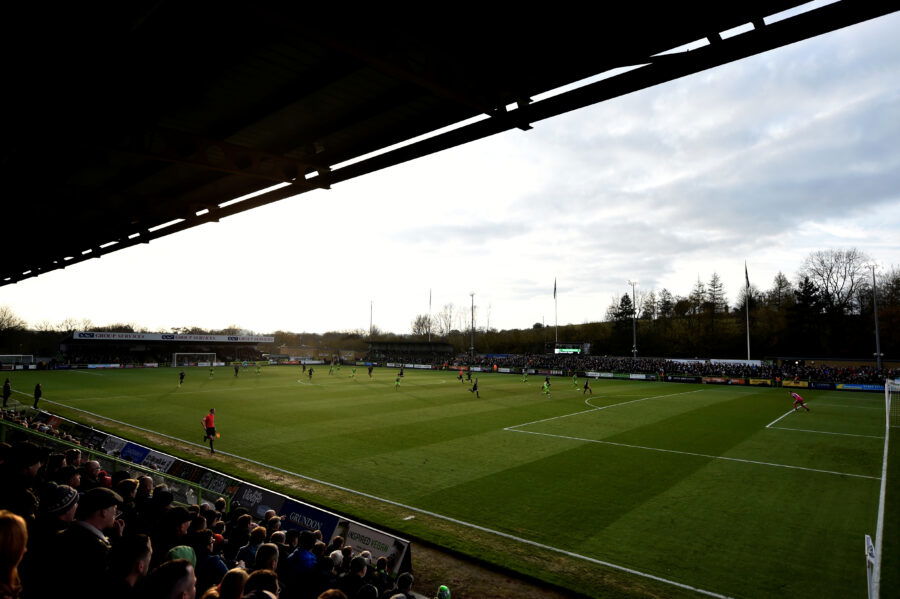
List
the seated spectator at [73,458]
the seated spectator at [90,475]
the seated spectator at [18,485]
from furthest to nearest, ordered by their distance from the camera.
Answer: the seated spectator at [73,458]
the seated spectator at [90,475]
the seated spectator at [18,485]

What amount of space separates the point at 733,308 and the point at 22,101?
98.7 metres

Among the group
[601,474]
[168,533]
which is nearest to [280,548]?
[168,533]

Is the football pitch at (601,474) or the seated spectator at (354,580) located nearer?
the seated spectator at (354,580)

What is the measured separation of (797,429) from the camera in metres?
24.4

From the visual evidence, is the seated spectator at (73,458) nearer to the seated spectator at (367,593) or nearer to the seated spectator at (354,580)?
the seated spectator at (354,580)

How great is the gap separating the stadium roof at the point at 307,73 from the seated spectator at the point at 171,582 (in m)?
3.74

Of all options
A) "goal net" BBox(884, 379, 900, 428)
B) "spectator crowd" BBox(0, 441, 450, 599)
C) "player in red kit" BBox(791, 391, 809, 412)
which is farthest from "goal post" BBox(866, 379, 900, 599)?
"spectator crowd" BBox(0, 441, 450, 599)

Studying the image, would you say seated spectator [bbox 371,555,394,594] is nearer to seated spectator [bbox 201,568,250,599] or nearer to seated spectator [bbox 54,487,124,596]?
seated spectator [bbox 201,568,250,599]

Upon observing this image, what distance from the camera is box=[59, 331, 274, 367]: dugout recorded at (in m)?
71.1

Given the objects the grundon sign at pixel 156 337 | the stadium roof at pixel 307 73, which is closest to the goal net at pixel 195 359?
the grundon sign at pixel 156 337

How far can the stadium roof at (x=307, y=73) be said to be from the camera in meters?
4.11

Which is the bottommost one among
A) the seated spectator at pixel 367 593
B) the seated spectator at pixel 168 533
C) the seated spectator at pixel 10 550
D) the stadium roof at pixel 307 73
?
the seated spectator at pixel 367 593

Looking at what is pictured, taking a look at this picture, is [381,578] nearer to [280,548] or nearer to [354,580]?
[280,548]

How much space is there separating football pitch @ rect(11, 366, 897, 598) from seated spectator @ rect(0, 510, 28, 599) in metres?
8.52
